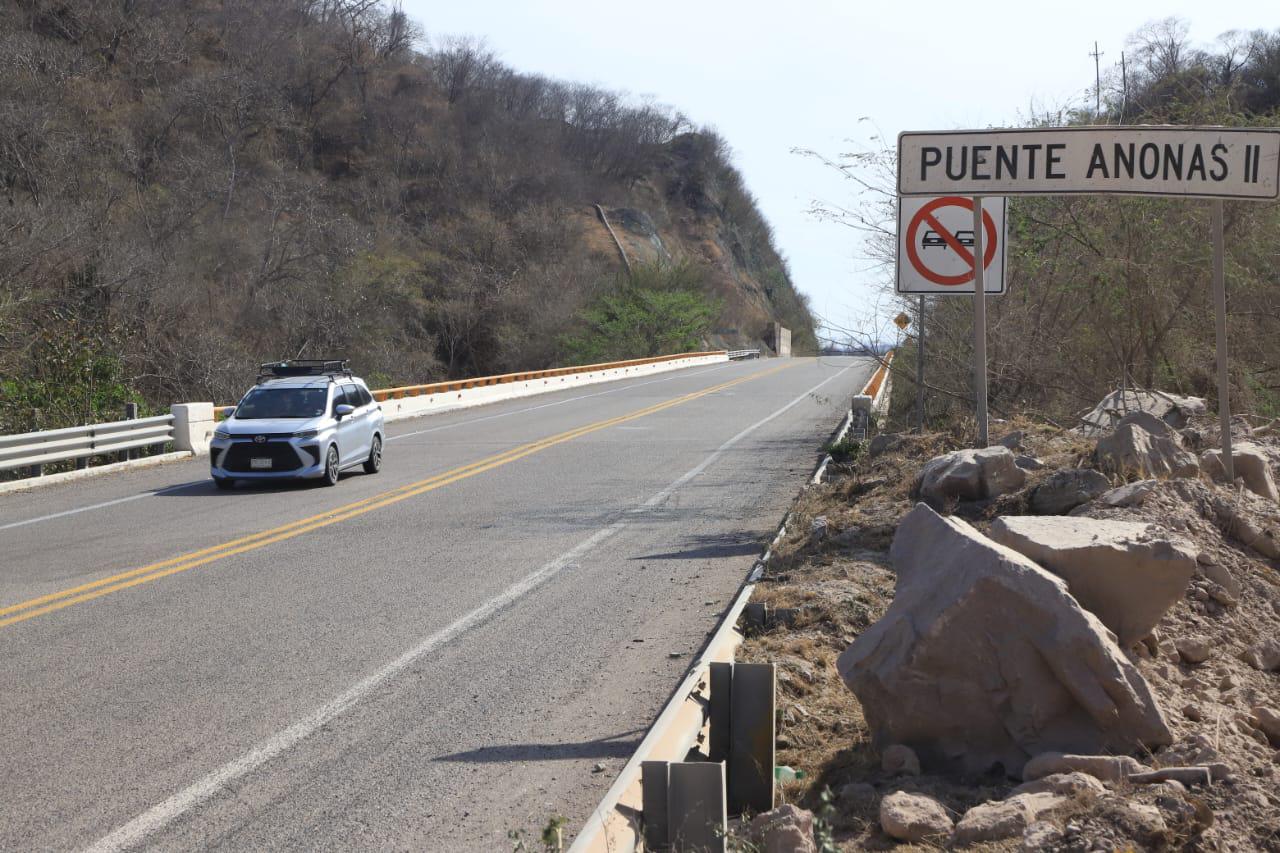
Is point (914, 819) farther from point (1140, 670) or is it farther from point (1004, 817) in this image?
point (1140, 670)

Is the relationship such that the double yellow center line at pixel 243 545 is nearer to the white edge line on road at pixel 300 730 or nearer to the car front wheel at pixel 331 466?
the car front wheel at pixel 331 466

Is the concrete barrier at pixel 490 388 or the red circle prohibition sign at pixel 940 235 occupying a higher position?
the red circle prohibition sign at pixel 940 235

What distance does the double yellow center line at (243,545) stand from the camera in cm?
932

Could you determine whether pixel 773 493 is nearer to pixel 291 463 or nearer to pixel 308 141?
pixel 291 463

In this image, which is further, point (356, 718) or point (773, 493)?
point (773, 493)

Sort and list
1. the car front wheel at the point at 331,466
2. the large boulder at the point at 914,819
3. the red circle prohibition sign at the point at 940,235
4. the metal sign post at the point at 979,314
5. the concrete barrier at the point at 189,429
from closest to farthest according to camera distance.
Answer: the large boulder at the point at 914,819, the metal sign post at the point at 979,314, the red circle prohibition sign at the point at 940,235, the car front wheel at the point at 331,466, the concrete barrier at the point at 189,429

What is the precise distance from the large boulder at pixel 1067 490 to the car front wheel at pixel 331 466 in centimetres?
1085

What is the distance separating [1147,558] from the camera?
5508 mm

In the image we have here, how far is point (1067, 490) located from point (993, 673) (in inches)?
142

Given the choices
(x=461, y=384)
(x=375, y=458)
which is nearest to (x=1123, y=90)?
(x=375, y=458)

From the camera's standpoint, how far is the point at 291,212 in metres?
56.2

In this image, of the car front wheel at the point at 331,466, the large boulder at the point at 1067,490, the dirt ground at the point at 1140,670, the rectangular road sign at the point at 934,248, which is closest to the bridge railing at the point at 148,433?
the car front wheel at the point at 331,466

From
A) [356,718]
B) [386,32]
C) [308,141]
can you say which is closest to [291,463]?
[356,718]

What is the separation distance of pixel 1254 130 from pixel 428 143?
7976cm
